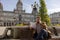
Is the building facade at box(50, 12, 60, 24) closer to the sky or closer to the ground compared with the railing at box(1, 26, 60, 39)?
closer to the ground

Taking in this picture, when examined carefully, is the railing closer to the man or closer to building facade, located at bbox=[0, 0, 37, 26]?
the man

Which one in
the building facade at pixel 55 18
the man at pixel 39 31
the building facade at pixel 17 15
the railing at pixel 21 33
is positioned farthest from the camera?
the building facade at pixel 55 18

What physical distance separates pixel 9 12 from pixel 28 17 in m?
8.98

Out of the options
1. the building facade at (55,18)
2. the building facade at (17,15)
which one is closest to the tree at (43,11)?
the building facade at (17,15)

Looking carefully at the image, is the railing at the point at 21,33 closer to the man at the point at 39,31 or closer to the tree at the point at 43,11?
the man at the point at 39,31

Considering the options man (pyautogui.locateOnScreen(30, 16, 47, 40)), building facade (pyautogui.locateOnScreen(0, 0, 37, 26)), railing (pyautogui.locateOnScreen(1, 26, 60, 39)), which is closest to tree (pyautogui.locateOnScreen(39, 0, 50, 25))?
railing (pyautogui.locateOnScreen(1, 26, 60, 39))

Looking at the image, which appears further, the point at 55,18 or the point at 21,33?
the point at 55,18

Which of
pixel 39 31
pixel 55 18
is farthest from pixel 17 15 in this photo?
pixel 39 31

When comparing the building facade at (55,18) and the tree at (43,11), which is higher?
the tree at (43,11)

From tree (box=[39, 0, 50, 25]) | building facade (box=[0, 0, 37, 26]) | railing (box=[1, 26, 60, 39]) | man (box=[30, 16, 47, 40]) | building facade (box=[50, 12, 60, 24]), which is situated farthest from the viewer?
building facade (box=[50, 12, 60, 24])

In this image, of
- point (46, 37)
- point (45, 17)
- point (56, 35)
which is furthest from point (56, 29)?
point (45, 17)

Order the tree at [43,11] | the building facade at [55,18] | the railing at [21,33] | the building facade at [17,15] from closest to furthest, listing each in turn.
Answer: the railing at [21,33] → the tree at [43,11] → the building facade at [17,15] → the building facade at [55,18]

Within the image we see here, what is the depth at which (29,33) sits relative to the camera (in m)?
4.98

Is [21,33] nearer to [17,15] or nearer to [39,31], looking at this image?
[39,31]
